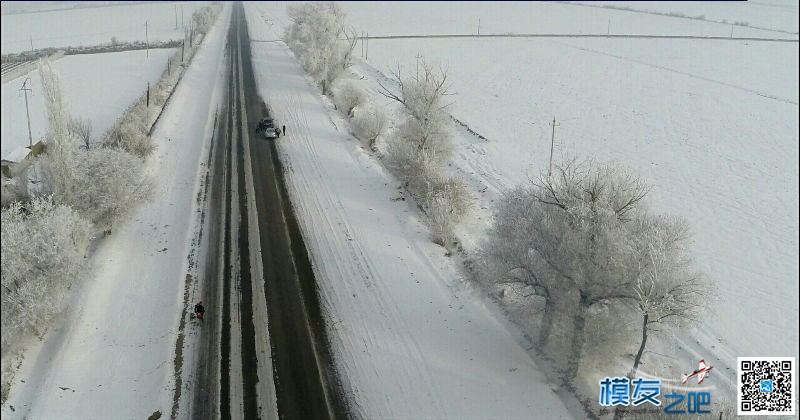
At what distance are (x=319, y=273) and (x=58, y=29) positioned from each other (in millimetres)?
164412

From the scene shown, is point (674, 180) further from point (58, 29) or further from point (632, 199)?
point (58, 29)

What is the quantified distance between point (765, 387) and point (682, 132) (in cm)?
4443

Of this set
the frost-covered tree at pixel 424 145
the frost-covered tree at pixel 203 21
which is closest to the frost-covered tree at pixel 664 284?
the frost-covered tree at pixel 424 145

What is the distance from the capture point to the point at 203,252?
28.3m

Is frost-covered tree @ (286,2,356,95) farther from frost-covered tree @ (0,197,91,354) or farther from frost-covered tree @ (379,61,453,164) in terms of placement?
frost-covered tree @ (0,197,91,354)

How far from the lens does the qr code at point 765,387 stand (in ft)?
50.3

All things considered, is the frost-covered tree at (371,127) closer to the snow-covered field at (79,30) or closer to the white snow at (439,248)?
the white snow at (439,248)

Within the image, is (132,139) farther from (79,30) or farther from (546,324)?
(79,30)

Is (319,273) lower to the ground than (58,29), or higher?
lower

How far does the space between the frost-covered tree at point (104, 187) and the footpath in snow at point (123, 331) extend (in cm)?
150

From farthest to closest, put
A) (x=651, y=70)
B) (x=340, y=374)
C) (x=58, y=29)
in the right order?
(x=58, y=29) → (x=651, y=70) → (x=340, y=374)

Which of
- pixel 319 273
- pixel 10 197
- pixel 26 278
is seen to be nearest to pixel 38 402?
pixel 26 278

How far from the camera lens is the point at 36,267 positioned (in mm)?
21500

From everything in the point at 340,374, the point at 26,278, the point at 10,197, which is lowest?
the point at 340,374
